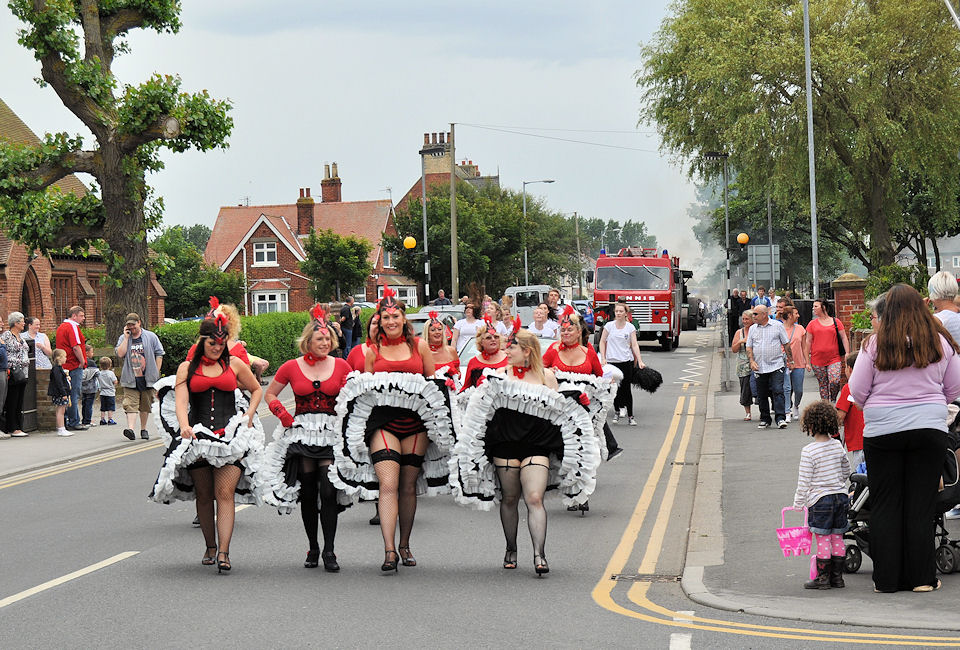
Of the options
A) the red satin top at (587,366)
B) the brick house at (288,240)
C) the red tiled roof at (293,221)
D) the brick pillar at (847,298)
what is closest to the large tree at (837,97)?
the brick pillar at (847,298)

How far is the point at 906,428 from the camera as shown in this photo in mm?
6844

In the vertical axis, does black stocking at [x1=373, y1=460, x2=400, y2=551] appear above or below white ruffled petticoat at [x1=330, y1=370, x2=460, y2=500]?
below

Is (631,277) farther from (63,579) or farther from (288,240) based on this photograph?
(288,240)

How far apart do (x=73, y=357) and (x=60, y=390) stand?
83 centimetres

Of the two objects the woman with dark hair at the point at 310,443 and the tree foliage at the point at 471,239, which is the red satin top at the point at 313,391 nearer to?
the woman with dark hair at the point at 310,443

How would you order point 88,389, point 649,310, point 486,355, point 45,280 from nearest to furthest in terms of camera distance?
point 486,355 → point 88,389 → point 649,310 → point 45,280

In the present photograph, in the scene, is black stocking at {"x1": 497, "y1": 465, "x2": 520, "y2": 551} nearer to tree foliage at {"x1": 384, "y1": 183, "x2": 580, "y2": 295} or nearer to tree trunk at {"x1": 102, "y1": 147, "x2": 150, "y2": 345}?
tree trunk at {"x1": 102, "y1": 147, "x2": 150, "y2": 345}

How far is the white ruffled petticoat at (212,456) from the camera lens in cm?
783

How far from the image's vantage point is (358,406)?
25.4ft

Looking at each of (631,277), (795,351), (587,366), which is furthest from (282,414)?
(631,277)

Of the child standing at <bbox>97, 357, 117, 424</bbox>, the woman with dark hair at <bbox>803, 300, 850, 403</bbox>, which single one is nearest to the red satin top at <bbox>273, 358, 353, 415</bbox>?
the woman with dark hair at <bbox>803, 300, 850, 403</bbox>

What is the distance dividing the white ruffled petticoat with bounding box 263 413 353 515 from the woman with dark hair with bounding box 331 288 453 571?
0.17 metres

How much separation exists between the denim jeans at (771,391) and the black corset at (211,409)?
9889mm

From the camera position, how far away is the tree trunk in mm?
23672
